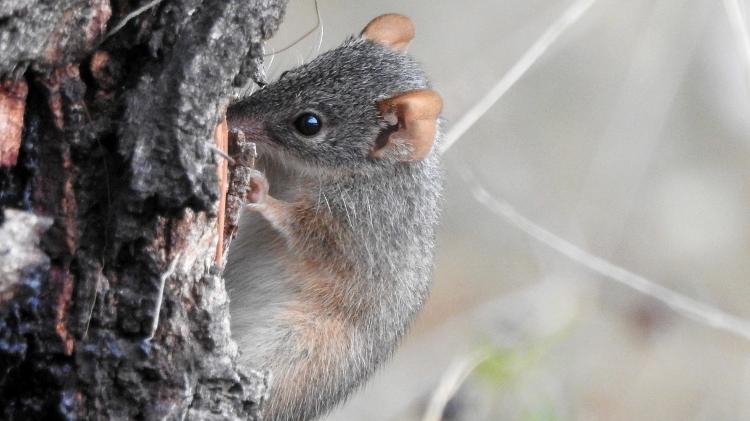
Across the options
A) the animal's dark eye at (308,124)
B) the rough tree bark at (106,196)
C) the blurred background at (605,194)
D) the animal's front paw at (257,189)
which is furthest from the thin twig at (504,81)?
the blurred background at (605,194)

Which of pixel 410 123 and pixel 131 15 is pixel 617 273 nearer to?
pixel 410 123

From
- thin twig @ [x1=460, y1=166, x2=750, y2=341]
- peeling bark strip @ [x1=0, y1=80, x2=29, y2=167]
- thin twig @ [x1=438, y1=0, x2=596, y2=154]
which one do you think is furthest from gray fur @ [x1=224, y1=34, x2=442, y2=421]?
peeling bark strip @ [x1=0, y1=80, x2=29, y2=167]

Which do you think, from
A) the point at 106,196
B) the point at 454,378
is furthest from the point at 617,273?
the point at 106,196

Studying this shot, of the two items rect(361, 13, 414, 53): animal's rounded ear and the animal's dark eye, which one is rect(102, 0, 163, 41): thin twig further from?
rect(361, 13, 414, 53): animal's rounded ear

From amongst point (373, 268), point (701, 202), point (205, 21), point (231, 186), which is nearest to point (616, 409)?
point (701, 202)

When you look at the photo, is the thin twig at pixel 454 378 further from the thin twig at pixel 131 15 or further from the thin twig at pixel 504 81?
the thin twig at pixel 131 15

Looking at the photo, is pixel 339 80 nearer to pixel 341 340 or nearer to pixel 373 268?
pixel 373 268
